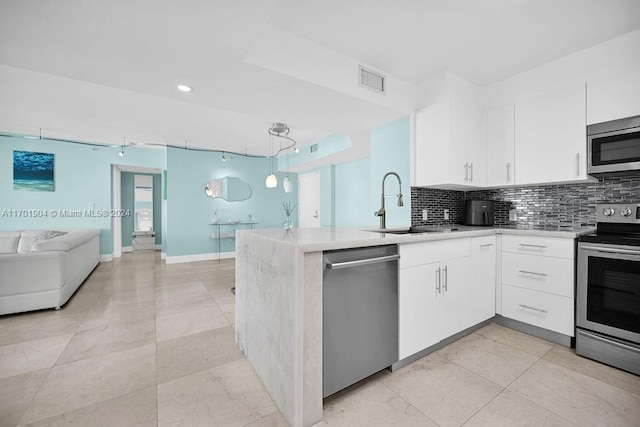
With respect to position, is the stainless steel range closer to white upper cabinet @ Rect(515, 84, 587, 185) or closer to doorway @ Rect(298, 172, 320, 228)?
white upper cabinet @ Rect(515, 84, 587, 185)

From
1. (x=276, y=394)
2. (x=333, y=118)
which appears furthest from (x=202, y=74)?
(x=276, y=394)

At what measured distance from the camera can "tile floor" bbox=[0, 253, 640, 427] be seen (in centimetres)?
141

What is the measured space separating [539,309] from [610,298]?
18.1 inches

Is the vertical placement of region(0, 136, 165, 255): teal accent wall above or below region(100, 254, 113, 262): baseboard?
above

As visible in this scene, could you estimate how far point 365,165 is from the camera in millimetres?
5695

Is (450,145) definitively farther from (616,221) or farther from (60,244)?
(60,244)

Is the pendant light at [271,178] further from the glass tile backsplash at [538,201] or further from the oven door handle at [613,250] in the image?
the oven door handle at [613,250]

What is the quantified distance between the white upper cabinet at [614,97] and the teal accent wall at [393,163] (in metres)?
1.44

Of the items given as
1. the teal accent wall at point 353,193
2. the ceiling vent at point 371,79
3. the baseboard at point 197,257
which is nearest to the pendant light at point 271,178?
the teal accent wall at point 353,193

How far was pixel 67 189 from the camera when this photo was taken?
17.5ft

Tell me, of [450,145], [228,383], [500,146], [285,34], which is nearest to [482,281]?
[450,145]

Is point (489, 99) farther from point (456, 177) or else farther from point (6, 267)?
point (6, 267)

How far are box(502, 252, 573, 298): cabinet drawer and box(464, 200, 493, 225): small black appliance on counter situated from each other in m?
0.58

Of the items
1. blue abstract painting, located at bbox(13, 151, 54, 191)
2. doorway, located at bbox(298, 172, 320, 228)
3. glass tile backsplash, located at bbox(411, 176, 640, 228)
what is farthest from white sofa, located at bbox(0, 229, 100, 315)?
doorway, located at bbox(298, 172, 320, 228)
